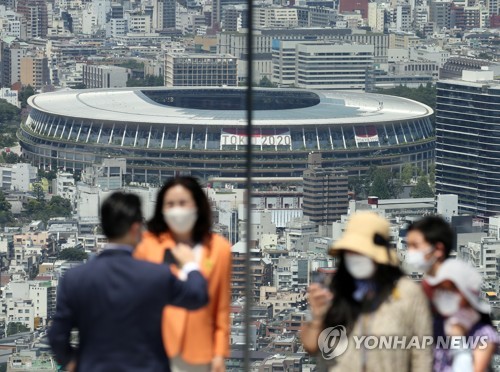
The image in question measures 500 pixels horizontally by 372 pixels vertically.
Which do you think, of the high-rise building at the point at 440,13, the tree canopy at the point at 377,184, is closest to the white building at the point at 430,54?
the high-rise building at the point at 440,13

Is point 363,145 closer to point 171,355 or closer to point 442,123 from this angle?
point 442,123

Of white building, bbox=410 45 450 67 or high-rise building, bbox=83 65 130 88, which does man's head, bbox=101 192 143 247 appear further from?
white building, bbox=410 45 450 67

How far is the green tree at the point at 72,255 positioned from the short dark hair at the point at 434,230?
20.2 m

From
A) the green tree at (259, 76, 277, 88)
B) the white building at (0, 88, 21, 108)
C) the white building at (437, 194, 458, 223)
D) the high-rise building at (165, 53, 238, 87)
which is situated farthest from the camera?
the high-rise building at (165, 53, 238, 87)

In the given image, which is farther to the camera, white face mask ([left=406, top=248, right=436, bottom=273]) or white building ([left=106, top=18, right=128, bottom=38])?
white building ([left=106, top=18, right=128, bottom=38])

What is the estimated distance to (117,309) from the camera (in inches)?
124

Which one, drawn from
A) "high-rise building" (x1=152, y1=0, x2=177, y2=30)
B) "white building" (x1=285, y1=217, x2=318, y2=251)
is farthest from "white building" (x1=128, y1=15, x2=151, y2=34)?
"white building" (x1=285, y1=217, x2=318, y2=251)

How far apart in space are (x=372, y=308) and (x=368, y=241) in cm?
10

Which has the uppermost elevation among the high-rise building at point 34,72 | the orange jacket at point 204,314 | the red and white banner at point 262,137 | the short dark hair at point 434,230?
the short dark hair at point 434,230

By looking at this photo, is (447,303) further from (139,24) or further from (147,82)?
(139,24)

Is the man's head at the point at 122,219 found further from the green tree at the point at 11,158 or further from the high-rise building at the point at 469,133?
the green tree at the point at 11,158

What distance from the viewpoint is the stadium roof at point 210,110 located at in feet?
109

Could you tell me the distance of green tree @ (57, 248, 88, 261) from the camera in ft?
77.6

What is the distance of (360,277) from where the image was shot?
10.4 ft
